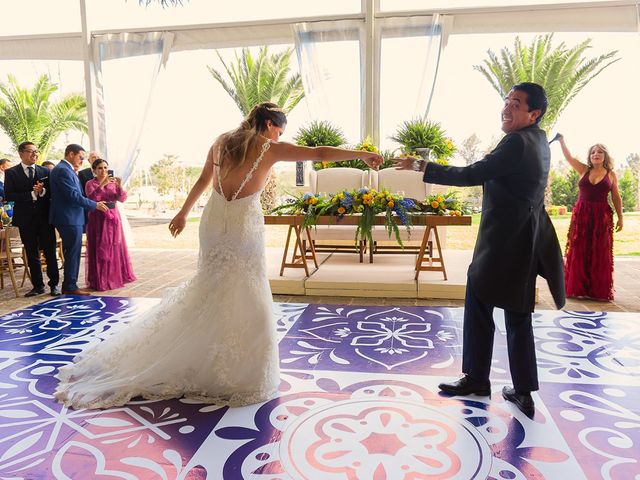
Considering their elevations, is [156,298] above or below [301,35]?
below

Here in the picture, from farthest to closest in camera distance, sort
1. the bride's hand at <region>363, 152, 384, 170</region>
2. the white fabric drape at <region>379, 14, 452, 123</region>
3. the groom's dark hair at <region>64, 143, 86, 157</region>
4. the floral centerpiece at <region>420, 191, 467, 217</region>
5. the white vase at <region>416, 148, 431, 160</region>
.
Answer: the white fabric drape at <region>379, 14, 452, 123</region>
the white vase at <region>416, 148, 431, 160</region>
the groom's dark hair at <region>64, 143, 86, 157</region>
the floral centerpiece at <region>420, 191, 467, 217</region>
the bride's hand at <region>363, 152, 384, 170</region>

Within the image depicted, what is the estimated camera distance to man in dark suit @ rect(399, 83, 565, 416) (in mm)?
2482

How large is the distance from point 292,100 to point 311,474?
10.3m

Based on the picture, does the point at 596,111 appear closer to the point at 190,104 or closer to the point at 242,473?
the point at 190,104

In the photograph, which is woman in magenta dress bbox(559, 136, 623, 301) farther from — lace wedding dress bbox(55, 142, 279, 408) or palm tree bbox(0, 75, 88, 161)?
palm tree bbox(0, 75, 88, 161)

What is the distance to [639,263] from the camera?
7238mm

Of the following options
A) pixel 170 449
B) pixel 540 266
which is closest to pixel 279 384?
pixel 170 449

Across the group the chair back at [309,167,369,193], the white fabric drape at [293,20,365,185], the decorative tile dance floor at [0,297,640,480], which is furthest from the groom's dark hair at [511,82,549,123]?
the white fabric drape at [293,20,365,185]

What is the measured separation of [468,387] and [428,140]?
17.5 ft

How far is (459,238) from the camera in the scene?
12891 millimetres

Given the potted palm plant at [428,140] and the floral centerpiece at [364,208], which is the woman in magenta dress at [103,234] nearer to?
the floral centerpiece at [364,208]

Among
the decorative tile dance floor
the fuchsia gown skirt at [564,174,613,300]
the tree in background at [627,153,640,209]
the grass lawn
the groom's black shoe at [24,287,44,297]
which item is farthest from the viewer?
the tree in background at [627,153,640,209]

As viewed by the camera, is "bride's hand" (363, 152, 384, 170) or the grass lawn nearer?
"bride's hand" (363, 152, 384, 170)

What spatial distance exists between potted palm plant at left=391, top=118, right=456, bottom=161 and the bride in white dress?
484 centimetres
